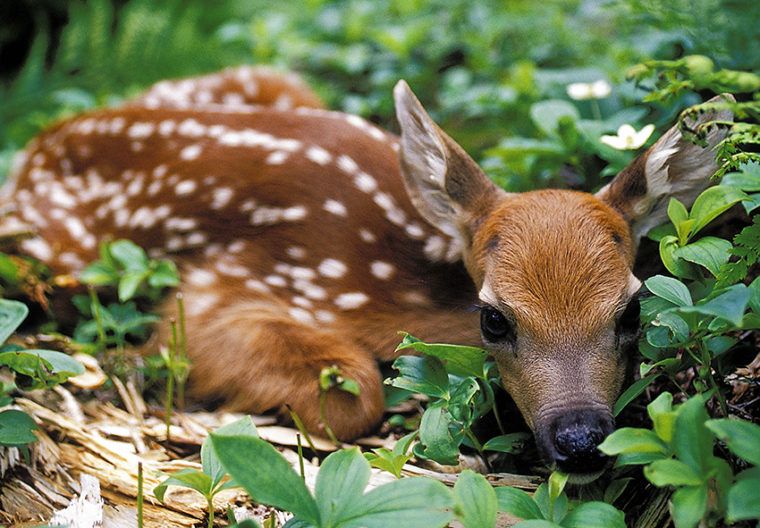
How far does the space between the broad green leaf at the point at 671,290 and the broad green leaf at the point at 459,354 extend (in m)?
0.42

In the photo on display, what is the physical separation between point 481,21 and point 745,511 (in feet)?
13.7

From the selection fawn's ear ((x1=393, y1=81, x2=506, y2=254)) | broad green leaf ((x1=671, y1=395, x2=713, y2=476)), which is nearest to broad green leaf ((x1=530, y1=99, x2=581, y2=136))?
fawn's ear ((x1=393, y1=81, x2=506, y2=254))

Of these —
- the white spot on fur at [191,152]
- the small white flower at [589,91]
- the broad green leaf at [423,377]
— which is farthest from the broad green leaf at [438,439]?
the white spot on fur at [191,152]

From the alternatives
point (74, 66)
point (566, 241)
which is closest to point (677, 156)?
point (566, 241)

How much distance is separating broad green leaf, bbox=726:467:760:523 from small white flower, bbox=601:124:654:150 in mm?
1229

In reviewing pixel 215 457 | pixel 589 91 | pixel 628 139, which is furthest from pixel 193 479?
pixel 589 91

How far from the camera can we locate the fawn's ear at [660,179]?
2.02m

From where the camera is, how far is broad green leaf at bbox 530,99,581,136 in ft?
8.57

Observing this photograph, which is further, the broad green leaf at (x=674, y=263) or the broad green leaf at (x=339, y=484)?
the broad green leaf at (x=674, y=263)

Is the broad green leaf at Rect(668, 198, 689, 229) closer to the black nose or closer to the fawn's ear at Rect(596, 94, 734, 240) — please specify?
the fawn's ear at Rect(596, 94, 734, 240)

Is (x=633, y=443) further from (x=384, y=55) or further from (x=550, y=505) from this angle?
(x=384, y=55)

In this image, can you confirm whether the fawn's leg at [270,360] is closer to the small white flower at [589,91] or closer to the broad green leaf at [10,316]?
the broad green leaf at [10,316]

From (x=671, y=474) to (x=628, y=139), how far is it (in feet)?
3.98

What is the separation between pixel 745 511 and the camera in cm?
113
